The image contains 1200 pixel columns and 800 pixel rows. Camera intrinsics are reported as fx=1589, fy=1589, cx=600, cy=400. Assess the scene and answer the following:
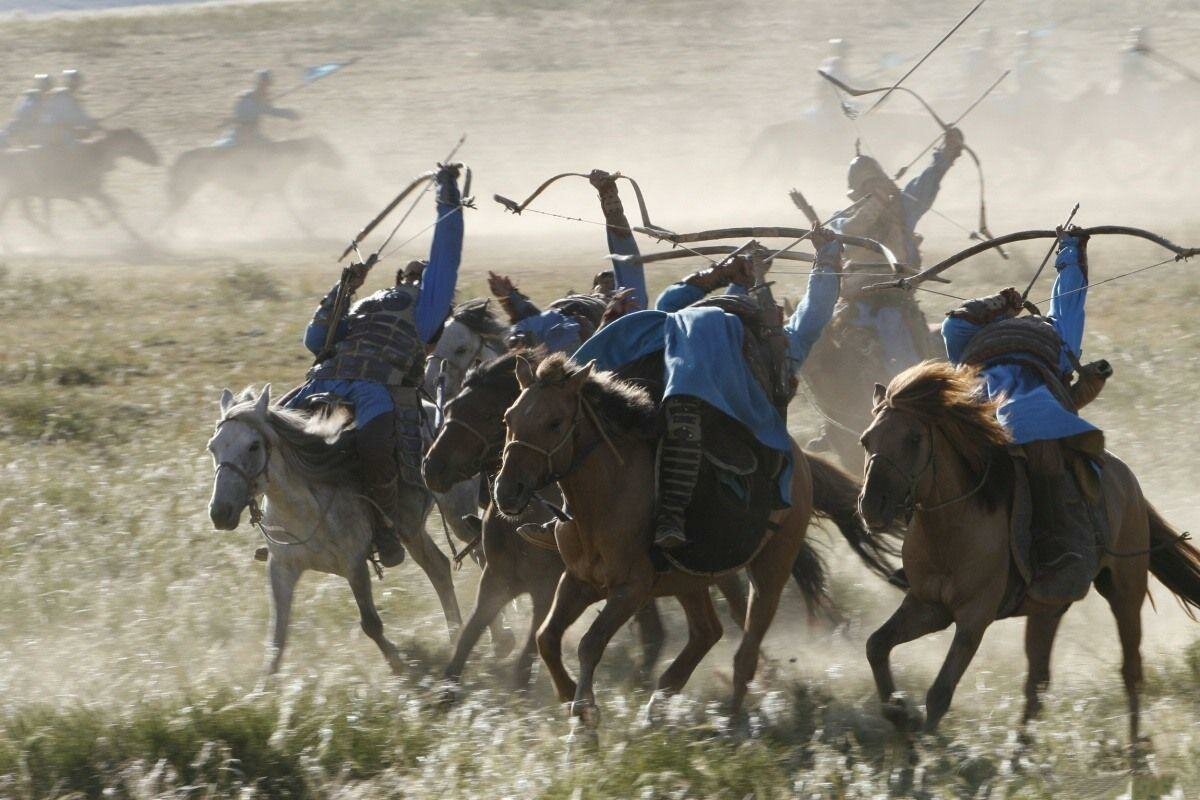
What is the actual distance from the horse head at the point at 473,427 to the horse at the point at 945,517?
5.50ft

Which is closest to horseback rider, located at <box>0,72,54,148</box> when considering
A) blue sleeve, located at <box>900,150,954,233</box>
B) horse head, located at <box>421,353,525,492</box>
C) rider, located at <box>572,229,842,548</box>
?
blue sleeve, located at <box>900,150,954,233</box>

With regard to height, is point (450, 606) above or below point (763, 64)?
below

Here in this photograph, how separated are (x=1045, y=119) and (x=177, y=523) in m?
27.8

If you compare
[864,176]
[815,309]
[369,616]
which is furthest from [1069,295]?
[864,176]

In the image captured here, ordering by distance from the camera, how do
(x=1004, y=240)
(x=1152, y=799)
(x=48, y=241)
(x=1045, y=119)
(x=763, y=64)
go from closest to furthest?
(x=1152, y=799) < (x=1004, y=240) < (x=48, y=241) < (x=1045, y=119) < (x=763, y=64)

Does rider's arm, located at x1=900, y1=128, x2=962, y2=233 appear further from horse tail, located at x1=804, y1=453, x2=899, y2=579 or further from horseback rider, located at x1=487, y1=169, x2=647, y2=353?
horse tail, located at x1=804, y1=453, x2=899, y2=579

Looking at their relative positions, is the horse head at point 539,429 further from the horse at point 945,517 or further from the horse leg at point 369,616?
the horse leg at point 369,616

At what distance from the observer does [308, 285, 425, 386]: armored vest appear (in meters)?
9.39

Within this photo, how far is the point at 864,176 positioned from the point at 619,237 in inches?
125

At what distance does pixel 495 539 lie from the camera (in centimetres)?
838

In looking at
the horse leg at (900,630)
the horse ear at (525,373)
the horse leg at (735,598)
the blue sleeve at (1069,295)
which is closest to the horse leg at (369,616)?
the horse leg at (735,598)

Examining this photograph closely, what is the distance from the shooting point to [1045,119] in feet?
115

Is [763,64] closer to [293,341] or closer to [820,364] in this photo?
[293,341]

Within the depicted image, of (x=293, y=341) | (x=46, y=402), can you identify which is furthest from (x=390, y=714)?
(x=293, y=341)
